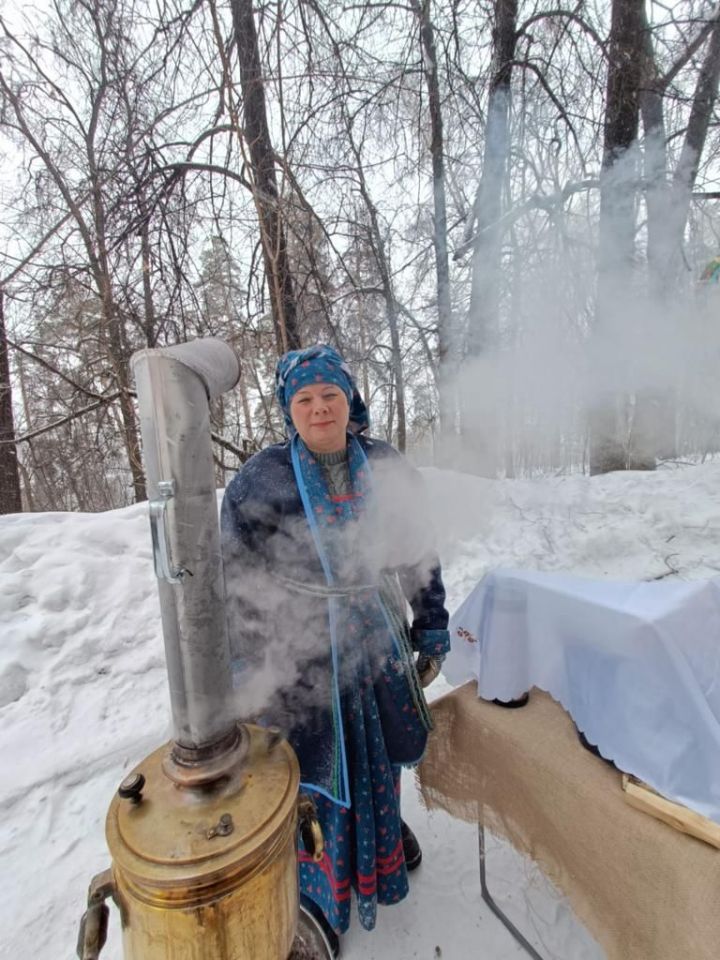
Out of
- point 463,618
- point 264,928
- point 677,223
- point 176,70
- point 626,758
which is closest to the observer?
point 264,928

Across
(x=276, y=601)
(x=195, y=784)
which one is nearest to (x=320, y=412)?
(x=276, y=601)

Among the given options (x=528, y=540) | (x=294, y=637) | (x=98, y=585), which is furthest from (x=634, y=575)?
(x=98, y=585)

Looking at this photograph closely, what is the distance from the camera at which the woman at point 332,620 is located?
54.6 inches

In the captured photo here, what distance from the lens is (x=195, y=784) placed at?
2.64 feet

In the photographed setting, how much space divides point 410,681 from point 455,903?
989 millimetres

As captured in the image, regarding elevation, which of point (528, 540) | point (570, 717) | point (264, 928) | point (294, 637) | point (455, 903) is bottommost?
point (455, 903)

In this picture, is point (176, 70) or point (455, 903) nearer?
point (455, 903)

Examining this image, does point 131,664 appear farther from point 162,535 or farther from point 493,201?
point 493,201

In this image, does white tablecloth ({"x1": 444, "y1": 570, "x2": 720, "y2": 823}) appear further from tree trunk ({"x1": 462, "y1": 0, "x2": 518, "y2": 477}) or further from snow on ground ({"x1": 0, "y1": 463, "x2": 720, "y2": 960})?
tree trunk ({"x1": 462, "y1": 0, "x2": 518, "y2": 477})

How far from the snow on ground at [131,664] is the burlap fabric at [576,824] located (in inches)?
18.3

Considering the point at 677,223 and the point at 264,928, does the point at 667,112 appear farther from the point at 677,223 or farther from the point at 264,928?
the point at 264,928

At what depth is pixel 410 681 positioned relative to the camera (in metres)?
1.51

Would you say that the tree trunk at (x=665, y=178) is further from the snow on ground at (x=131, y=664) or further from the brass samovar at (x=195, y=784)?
the brass samovar at (x=195, y=784)

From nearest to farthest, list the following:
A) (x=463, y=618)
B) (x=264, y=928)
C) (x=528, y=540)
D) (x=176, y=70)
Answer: (x=264, y=928) → (x=463, y=618) → (x=176, y=70) → (x=528, y=540)
